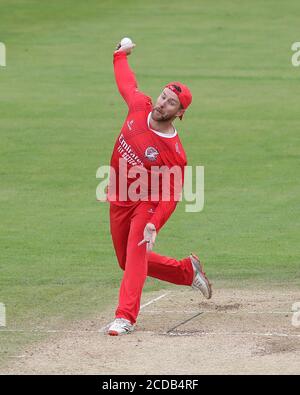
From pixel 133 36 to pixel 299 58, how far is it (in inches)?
187

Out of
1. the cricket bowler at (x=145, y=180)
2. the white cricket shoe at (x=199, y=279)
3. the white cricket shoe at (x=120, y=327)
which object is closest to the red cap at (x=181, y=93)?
the cricket bowler at (x=145, y=180)

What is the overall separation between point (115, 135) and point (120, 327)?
11097 mm

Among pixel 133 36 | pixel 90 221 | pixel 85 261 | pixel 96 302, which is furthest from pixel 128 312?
pixel 133 36

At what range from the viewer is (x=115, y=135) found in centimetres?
2155

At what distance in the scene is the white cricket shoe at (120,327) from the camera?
35.0 ft

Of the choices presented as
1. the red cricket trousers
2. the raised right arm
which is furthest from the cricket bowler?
the raised right arm

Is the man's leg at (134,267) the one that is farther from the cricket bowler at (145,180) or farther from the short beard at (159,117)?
the short beard at (159,117)

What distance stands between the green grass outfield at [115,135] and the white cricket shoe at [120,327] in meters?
0.78

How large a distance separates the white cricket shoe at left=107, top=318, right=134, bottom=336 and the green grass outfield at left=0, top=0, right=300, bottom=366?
776 millimetres

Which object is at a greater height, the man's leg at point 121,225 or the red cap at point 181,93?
the red cap at point 181,93

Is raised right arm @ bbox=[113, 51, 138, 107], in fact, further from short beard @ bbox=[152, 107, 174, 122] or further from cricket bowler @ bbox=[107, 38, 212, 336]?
short beard @ bbox=[152, 107, 174, 122]

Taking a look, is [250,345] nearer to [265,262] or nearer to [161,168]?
[161,168]

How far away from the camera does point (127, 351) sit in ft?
33.2

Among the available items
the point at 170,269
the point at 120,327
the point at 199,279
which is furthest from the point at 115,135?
the point at 120,327
